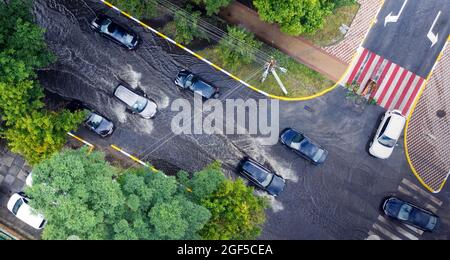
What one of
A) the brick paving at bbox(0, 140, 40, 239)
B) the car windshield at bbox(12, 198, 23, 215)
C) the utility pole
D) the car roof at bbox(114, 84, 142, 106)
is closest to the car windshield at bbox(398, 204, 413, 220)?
the utility pole

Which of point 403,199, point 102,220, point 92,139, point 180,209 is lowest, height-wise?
point 102,220

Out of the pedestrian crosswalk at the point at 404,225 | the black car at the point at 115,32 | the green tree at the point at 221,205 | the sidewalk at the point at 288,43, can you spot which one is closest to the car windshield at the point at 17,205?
the green tree at the point at 221,205

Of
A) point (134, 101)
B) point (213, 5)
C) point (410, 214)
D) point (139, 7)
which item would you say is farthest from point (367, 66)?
point (134, 101)

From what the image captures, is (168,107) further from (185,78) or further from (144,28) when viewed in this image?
(144,28)

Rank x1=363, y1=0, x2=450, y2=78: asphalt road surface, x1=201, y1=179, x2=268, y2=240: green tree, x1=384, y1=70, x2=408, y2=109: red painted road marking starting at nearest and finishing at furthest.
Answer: x1=201, y1=179, x2=268, y2=240: green tree
x1=384, y1=70, x2=408, y2=109: red painted road marking
x1=363, y1=0, x2=450, y2=78: asphalt road surface

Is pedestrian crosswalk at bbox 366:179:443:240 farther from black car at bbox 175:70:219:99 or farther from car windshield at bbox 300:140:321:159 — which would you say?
black car at bbox 175:70:219:99

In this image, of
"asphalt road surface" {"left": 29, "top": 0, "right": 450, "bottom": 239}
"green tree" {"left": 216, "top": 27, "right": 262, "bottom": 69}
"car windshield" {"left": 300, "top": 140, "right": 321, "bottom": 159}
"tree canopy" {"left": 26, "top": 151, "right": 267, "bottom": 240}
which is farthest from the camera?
"asphalt road surface" {"left": 29, "top": 0, "right": 450, "bottom": 239}

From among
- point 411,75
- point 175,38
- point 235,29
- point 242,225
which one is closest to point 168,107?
point 175,38
